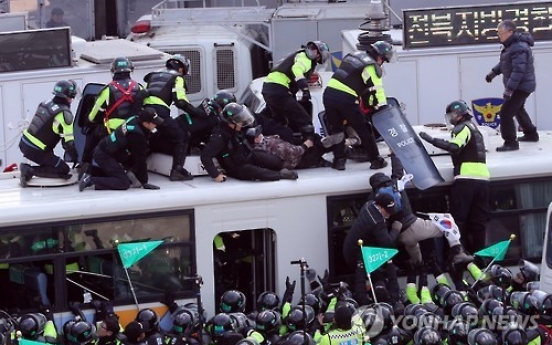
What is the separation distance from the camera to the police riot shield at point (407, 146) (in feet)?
52.1

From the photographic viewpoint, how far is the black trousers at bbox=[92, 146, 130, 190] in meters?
15.4

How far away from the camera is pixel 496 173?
16.1 meters

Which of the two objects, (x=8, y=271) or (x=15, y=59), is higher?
(x=15, y=59)

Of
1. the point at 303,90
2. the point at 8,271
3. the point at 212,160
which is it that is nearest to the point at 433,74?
the point at 303,90

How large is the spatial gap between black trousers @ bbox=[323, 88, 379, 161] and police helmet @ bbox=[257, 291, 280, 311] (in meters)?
1.88

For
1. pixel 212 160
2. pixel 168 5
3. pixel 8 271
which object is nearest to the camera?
pixel 8 271

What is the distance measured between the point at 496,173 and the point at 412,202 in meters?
0.90

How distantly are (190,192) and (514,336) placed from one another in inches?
134

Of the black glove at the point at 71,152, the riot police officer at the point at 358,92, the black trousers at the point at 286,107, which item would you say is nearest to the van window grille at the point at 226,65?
the black glove at the point at 71,152

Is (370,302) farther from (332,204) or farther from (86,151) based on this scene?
(86,151)

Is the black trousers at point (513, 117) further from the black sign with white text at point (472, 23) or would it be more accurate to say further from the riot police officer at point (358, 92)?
the black sign with white text at point (472, 23)

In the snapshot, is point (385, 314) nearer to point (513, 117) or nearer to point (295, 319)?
point (295, 319)

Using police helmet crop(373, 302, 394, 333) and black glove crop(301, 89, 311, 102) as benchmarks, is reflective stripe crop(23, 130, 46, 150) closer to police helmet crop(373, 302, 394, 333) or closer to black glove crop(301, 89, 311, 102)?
black glove crop(301, 89, 311, 102)

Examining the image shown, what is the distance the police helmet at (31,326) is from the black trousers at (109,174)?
5.71ft
